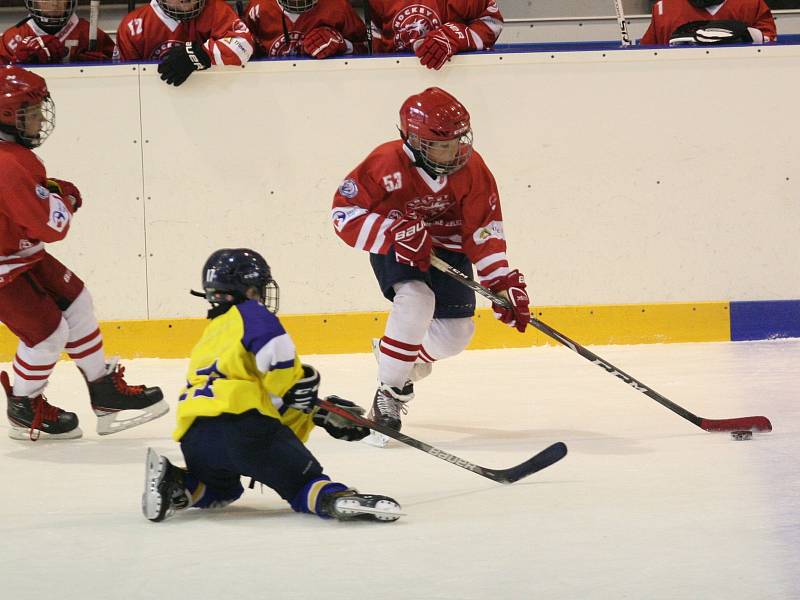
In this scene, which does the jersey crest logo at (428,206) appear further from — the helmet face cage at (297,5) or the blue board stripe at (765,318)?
the blue board stripe at (765,318)

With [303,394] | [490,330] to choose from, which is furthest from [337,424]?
[490,330]

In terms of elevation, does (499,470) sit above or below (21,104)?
below

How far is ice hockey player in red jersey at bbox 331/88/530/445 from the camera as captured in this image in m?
3.09

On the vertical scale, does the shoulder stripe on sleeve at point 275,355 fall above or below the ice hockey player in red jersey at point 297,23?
below

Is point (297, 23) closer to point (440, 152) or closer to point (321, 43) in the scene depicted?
point (321, 43)

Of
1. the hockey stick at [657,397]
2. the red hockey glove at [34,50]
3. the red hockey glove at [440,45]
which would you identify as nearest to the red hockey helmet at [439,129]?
the hockey stick at [657,397]

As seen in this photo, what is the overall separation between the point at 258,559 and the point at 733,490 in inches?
39.7

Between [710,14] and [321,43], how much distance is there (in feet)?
5.36

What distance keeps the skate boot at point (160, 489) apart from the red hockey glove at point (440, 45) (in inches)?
99.6

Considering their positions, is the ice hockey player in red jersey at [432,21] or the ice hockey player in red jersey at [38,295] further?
the ice hockey player in red jersey at [432,21]

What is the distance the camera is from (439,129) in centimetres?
306

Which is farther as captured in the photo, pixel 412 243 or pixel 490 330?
pixel 490 330

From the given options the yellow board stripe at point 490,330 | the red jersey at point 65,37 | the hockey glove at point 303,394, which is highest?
the red jersey at point 65,37

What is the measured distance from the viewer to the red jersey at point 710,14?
16.1ft
